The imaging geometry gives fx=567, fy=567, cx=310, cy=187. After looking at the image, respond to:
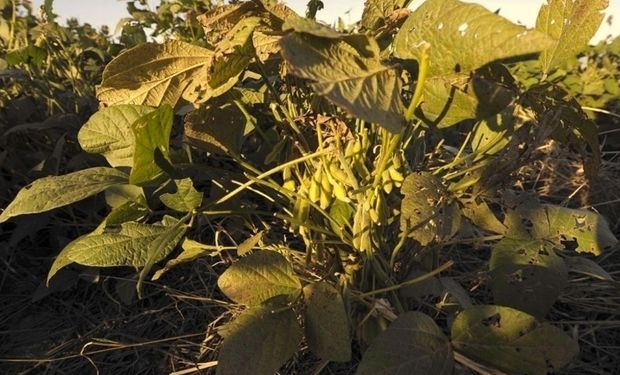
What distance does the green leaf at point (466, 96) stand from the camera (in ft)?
2.13

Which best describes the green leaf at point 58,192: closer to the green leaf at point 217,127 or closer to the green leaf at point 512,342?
the green leaf at point 217,127

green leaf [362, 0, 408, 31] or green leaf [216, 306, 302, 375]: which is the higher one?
green leaf [362, 0, 408, 31]

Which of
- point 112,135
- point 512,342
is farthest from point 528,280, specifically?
point 112,135

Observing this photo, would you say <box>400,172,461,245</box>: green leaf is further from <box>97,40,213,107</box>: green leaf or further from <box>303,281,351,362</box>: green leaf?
<box>97,40,213,107</box>: green leaf

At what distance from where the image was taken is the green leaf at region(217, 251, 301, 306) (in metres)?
0.78

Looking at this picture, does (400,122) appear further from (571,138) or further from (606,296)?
(606,296)

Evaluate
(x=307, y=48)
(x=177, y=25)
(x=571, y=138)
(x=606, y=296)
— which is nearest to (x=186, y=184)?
(x=307, y=48)

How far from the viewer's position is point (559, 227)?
85 cm

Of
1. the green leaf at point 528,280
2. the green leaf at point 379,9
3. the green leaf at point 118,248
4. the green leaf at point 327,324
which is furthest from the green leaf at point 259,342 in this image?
the green leaf at point 379,9

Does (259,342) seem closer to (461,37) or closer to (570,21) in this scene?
(461,37)

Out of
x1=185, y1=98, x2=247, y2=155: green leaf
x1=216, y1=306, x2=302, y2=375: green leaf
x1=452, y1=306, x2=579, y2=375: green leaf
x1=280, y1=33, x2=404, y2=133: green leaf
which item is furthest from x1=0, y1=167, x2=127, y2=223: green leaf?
x1=452, y1=306, x2=579, y2=375: green leaf

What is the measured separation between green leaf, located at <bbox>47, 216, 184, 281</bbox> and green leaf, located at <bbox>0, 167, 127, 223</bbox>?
0.22ft

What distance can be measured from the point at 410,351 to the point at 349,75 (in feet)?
1.09

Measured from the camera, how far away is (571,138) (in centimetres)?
88
